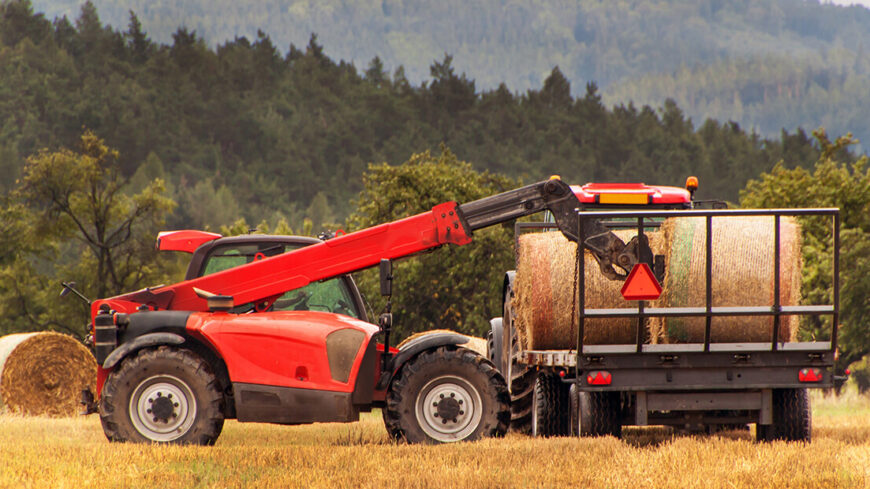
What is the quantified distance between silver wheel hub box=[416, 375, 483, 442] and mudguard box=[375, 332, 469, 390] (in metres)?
0.29

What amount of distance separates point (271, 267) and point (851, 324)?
84.6 ft

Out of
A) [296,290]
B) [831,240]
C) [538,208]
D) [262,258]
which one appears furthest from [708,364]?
[831,240]

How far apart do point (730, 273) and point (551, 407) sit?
2654 millimetres

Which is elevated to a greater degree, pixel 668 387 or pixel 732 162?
pixel 732 162

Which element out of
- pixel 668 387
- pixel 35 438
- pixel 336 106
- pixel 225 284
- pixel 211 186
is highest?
pixel 336 106

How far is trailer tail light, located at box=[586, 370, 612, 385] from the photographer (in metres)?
8.79

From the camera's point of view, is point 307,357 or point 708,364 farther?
point 307,357

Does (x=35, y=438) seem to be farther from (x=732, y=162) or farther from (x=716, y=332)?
(x=732, y=162)

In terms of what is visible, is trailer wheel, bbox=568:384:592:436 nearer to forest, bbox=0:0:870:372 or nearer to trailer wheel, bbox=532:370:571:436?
trailer wheel, bbox=532:370:571:436

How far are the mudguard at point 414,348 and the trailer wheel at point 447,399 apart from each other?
0.20 feet

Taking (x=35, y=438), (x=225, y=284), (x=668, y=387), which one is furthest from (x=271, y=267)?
(x=668, y=387)

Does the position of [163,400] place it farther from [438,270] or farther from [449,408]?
[438,270]

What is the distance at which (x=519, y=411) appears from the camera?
11.2 meters

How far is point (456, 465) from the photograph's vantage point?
7.77 m
